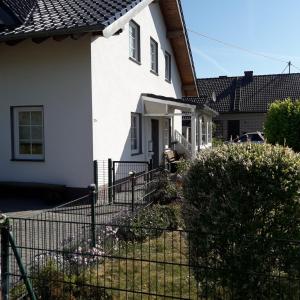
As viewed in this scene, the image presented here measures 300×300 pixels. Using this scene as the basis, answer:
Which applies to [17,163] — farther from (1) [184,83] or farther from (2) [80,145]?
(1) [184,83]

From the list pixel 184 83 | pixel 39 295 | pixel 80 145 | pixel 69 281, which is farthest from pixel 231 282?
pixel 184 83

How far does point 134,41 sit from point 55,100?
15.2 feet

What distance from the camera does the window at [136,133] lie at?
14329mm

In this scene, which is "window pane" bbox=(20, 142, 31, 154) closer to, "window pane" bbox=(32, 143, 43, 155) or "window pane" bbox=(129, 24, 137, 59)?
"window pane" bbox=(32, 143, 43, 155)

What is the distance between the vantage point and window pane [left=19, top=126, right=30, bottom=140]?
11555 mm

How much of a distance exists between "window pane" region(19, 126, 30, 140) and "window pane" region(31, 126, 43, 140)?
0.41ft

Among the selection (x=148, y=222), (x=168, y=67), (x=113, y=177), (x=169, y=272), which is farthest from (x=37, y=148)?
(x=168, y=67)

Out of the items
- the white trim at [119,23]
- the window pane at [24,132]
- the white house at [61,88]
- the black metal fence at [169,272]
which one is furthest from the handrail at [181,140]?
the black metal fence at [169,272]

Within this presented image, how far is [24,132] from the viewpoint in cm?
1159

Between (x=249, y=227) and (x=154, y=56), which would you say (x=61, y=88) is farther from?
(x=249, y=227)

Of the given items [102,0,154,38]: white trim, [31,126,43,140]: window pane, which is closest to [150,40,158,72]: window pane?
[102,0,154,38]: white trim

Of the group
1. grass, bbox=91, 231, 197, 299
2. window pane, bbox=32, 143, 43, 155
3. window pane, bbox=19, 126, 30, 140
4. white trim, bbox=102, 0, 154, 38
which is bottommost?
grass, bbox=91, 231, 197, 299

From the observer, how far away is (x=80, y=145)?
431 inches

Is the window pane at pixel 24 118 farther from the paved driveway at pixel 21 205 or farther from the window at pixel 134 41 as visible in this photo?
the window at pixel 134 41
